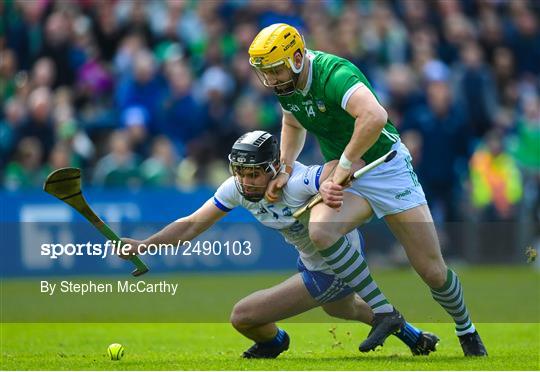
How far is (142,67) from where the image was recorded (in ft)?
57.7

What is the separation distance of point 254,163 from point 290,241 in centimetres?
80

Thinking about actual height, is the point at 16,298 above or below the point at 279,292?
below

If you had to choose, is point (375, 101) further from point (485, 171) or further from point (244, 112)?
point (485, 171)

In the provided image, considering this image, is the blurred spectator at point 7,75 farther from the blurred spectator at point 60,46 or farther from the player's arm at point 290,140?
the player's arm at point 290,140

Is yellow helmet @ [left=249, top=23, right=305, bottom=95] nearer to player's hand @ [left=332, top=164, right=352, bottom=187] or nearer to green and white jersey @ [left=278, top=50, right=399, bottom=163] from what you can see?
green and white jersey @ [left=278, top=50, right=399, bottom=163]

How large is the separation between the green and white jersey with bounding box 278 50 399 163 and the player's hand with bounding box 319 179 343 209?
531 mm

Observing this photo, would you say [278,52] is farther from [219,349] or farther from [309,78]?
[219,349]

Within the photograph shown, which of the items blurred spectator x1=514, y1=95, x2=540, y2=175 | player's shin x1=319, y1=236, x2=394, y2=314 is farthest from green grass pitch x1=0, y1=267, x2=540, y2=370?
blurred spectator x1=514, y1=95, x2=540, y2=175

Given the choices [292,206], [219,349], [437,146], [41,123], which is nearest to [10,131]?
[41,123]

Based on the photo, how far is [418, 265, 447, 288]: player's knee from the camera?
8.80 m

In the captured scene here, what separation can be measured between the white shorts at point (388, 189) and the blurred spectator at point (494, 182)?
9.62 m

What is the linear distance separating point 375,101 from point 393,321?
156 centimetres

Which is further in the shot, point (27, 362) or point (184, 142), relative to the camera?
point (184, 142)

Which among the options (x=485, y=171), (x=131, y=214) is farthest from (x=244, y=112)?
(x=485, y=171)
